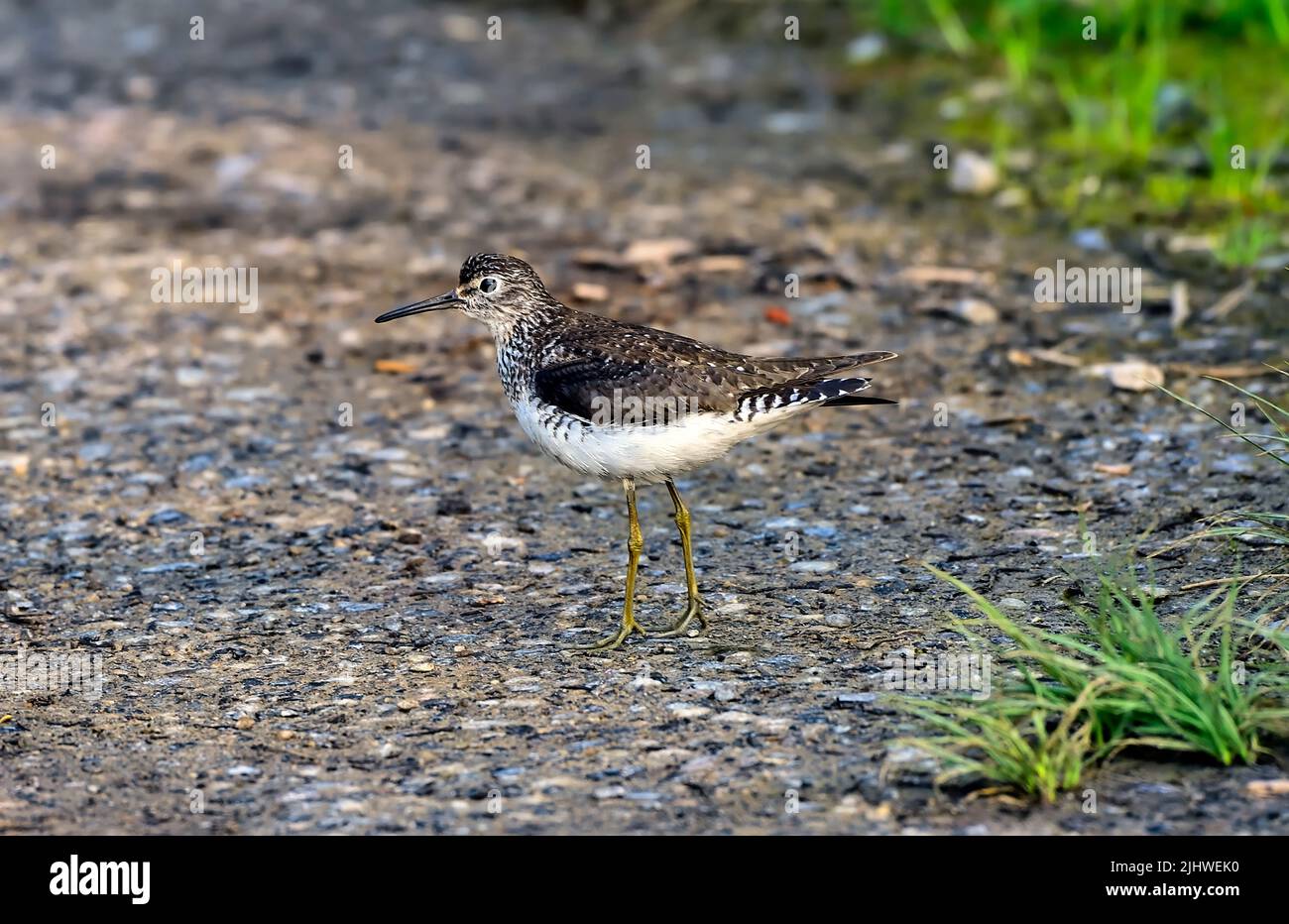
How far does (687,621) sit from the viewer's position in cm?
693

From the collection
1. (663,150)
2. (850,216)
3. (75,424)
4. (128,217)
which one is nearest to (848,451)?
(850,216)

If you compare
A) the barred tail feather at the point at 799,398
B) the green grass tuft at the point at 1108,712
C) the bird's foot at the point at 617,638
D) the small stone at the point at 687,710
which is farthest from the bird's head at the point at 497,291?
the green grass tuft at the point at 1108,712

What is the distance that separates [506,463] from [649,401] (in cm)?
229

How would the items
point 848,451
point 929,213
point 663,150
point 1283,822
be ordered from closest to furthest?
point 1283,822 → point 848,451 → point 929,213 → point 663,150

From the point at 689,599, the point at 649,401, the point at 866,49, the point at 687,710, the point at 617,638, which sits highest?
Result: the point at 866,49

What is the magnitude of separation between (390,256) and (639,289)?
5.99ft

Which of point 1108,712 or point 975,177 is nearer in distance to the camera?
point 1108,712

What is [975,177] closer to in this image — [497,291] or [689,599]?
[497,291]

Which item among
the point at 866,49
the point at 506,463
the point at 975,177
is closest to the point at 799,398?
the point at 506,463

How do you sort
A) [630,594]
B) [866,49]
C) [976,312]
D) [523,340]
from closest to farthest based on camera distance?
[630,594]
[523,340]
[976,312]
[866,49]

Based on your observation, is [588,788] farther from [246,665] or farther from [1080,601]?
[1080,601]

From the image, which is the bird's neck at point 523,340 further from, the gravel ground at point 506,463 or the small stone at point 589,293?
the small stone at point 589,293
